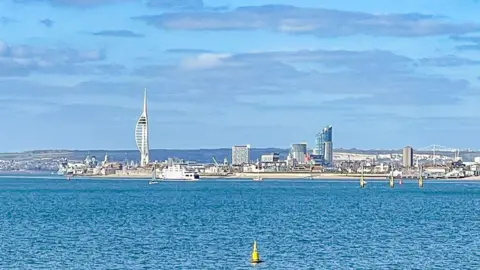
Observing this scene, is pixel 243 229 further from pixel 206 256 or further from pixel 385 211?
pixel 385 211

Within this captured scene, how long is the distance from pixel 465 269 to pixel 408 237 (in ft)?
54.5

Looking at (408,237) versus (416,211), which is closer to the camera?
(408,237)

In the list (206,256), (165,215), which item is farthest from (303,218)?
(206,256)

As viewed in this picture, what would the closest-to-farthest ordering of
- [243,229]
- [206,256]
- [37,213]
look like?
[206,256]
[243,229]
[37,213]

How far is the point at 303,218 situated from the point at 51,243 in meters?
29.6

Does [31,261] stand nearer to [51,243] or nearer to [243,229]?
[51,243]

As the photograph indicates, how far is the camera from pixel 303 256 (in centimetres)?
5547

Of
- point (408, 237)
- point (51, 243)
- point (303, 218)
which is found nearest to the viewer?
point (51, 243)

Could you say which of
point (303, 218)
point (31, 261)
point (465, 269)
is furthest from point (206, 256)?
point (303, 218)

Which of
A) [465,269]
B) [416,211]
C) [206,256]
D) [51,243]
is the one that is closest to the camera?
[465,269]

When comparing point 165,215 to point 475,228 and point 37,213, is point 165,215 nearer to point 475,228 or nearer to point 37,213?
point 37,213

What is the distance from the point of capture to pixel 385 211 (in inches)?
3976

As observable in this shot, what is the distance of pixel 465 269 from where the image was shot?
50.6 meters

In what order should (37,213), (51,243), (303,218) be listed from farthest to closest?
1. (37,213)
2. (303,218)
3. (51,243)
